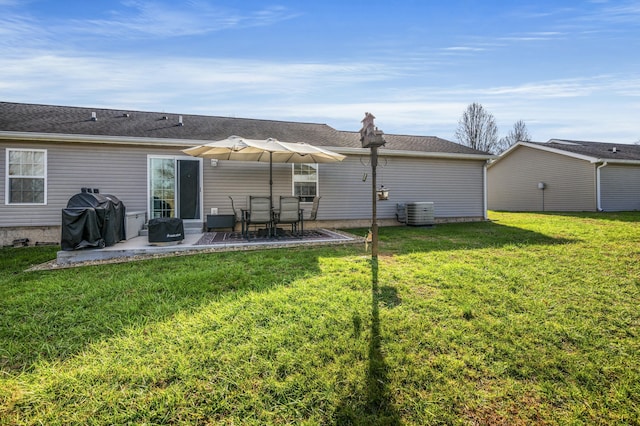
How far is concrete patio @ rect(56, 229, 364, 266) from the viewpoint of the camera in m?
5.19

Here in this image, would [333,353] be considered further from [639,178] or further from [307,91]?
[639,178]

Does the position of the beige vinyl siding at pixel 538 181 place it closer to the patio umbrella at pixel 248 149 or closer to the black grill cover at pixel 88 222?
the patio umbrella at pixel 248 149

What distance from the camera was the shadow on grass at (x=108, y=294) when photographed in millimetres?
2457

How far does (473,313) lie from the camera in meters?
2.84

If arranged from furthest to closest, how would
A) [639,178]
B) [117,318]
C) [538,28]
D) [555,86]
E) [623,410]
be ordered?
[639,178] → [555,86] → [538,28] → [117,318] → [623,410]

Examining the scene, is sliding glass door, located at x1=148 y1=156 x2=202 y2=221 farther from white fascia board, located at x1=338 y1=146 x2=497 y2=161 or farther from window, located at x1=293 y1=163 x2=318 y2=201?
white fascia board, located at x1=338 y1=146 x2=497 y2=161

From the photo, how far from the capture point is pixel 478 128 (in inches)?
1158

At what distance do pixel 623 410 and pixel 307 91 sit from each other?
10217 millimetres

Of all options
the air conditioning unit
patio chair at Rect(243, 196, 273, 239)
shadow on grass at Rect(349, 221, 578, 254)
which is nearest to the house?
the air conditioning unit

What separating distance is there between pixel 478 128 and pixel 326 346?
107 ft

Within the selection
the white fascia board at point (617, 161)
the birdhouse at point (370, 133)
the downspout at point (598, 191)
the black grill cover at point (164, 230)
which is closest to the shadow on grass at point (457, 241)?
the birdhouse at point (370, 133)

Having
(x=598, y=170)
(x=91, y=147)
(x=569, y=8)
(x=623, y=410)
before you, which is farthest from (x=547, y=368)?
(x=598, y=170)

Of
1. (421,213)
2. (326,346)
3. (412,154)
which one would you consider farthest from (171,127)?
(326,346)

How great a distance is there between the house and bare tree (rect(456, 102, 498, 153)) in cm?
2149
